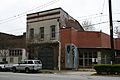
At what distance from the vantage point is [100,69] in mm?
35188

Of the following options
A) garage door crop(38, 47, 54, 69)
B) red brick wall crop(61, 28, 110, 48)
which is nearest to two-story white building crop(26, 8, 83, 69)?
garage door crop(38, 47, 54, 69)

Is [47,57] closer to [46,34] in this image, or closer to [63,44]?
[46,34]

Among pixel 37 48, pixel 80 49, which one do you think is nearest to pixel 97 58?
pixel 80 49

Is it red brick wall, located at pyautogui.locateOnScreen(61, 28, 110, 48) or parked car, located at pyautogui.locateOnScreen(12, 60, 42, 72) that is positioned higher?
red brick wall, located at pyautogui.locateOnScreen(61, 28, 110, 48)

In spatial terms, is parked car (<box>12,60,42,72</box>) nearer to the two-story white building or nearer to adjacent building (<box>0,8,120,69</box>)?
adjacent building (<box>0,8,120,69</box>)

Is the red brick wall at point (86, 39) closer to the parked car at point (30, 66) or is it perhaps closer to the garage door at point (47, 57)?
the garage door at point (47, 57)

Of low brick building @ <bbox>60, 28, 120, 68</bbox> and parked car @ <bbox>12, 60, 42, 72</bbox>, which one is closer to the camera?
parked car @ <bbox>12, 60, 42, 72</bbox>

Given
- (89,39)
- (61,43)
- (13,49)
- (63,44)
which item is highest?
(89,39)

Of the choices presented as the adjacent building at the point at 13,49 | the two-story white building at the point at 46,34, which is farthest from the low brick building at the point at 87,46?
the adjacent building at the point at 13,49

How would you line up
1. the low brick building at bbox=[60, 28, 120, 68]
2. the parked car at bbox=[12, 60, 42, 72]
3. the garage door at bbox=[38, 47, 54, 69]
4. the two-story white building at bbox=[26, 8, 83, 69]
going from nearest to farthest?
the parked car at bbox=[12, 60, 42, 72]
the low brick building at bbox=[60, 28, 120, 68]
the two-story white building at bbox=[26, 8, 83, 69]
the garage door at bbox=[38, 47, 54, 69]

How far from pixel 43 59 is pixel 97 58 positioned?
8.79 metres

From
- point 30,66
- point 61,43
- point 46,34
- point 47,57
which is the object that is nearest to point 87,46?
point 61,43

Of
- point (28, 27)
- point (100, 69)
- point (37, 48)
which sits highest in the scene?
point (28, 27)

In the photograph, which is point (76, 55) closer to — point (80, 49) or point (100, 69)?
point (80, 49)
